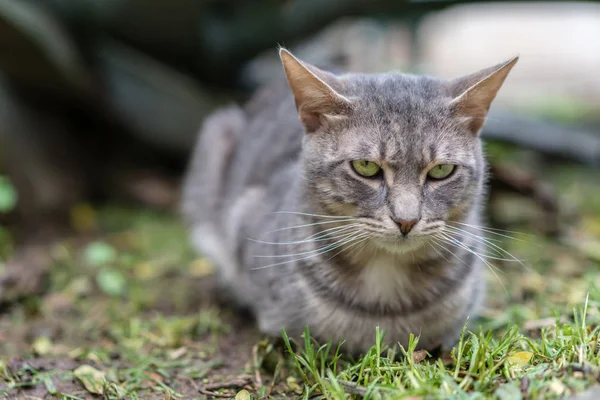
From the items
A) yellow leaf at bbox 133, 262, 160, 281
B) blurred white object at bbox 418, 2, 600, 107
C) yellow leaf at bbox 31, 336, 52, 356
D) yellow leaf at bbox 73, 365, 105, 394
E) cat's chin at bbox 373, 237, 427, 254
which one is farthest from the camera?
blurred white object at bbox 418, 2, 600, 107

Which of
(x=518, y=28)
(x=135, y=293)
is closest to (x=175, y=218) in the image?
(x=135, y=293)

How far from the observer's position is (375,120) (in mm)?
2496

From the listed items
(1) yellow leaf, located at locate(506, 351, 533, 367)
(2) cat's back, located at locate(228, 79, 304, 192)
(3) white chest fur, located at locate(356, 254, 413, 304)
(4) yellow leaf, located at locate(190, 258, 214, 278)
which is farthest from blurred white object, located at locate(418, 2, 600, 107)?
(1) yellow leaf, located at locate(506, 351, 533, 367)

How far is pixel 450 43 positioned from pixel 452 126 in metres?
9.43

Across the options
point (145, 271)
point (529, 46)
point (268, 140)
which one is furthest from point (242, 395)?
point (529, 46)

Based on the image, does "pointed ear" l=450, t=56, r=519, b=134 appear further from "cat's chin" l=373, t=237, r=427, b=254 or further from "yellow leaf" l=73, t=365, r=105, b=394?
"yellow leaf" l=73, t=365, r=105, b=394

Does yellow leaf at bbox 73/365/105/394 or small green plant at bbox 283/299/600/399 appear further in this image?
yellow leaf at bbox 73/365/105/394

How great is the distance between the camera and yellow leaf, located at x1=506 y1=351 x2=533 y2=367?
232 centimetres

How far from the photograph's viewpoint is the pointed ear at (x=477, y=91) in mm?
2439

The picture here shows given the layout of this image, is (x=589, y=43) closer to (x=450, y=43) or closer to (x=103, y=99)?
(x=450, y=43)

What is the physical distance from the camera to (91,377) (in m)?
2.68

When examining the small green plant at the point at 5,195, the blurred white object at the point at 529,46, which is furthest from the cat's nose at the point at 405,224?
the blurred white object at the point at 529,46

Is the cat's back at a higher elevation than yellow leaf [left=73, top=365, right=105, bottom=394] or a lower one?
higher

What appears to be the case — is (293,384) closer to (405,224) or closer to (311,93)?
(405,224)
